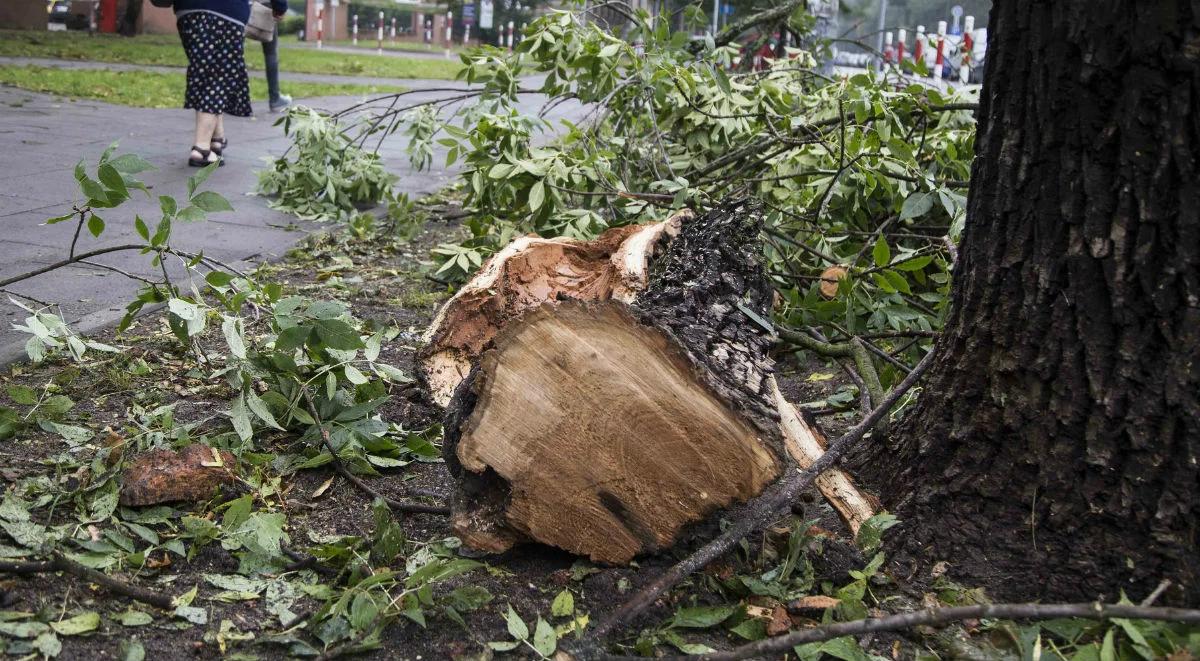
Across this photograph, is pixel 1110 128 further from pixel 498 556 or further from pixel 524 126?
pixel 524 126

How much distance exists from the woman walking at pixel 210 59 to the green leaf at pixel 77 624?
18.6ft

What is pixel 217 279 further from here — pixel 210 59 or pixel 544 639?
pixel 210 59

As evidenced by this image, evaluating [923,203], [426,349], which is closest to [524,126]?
[426,349]

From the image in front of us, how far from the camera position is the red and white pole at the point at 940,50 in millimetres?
7855

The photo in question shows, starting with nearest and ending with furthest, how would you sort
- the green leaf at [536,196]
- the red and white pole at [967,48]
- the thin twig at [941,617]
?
the thin twig at [941,617]
the green leaf at [536,196]
the red and white pole at [967,48]

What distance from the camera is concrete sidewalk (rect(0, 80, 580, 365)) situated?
4.43 meters

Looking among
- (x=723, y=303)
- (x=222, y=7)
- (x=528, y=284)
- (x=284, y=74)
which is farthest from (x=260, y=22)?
(x=284, y=74)

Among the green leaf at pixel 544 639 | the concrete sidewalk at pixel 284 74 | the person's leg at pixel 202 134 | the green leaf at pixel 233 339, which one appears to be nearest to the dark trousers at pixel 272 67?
the concrete sidewalk at pixel 284 74

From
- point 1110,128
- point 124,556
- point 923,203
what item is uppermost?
point 1110,128

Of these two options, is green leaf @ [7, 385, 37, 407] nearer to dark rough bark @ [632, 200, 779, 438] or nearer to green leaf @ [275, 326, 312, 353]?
green leaf @ [275, 326, 312, 353]

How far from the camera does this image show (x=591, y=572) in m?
2.42

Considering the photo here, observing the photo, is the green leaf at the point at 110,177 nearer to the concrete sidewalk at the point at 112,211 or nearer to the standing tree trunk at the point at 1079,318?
the concrete sidewalk at the point at 112,211

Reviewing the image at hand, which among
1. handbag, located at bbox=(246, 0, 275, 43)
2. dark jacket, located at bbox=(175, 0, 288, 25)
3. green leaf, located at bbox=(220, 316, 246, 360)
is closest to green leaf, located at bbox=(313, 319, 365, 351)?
green leaf, located at bbox=(220, 316, 246, 360)

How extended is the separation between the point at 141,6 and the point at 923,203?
24441 mm
